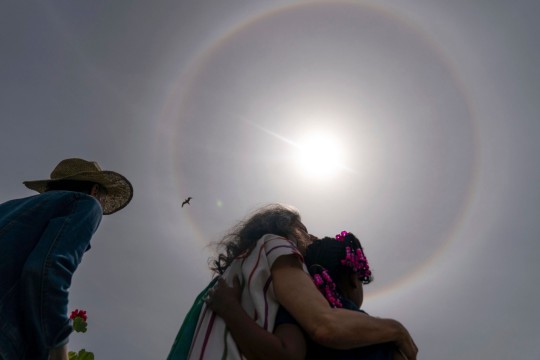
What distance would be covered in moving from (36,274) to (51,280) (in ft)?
0.32

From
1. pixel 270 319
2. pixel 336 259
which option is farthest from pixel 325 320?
pixel 336 259

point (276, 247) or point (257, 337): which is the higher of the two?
point (276, 247)

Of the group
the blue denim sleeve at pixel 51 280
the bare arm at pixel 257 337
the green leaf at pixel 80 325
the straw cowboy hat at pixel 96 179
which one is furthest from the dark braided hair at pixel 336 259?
the green leaf at pixel 80 325

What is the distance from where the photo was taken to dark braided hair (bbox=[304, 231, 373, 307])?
2698mm

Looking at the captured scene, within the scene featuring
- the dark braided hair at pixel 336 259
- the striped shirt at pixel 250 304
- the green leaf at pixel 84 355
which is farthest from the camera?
the green leaf at pixel 84 355

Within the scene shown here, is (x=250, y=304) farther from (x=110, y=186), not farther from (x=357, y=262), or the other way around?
(x=110, y=186)

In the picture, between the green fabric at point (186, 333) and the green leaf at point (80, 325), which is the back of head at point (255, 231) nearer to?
the green fabric at point (186, 333)

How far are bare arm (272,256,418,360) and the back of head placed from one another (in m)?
0.56

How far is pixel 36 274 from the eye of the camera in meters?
2.44

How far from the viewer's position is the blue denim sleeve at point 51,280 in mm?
2424

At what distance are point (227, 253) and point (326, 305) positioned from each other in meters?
1.08

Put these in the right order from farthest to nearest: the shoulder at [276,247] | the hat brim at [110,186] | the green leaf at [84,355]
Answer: the green leaf at [84,355], the hat brim at [110,186], the shoulder at [276,247]

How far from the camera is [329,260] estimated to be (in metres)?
2.75

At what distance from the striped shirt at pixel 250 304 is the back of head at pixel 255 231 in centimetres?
27
